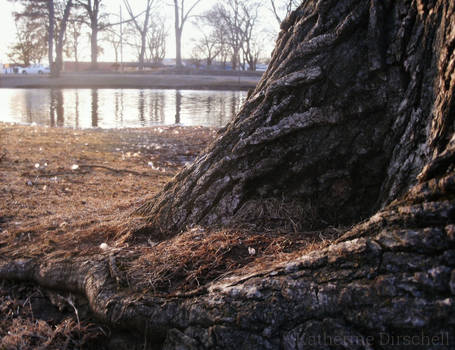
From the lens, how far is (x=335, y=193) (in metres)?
2.67

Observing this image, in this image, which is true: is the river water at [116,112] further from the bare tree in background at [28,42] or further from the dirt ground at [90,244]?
the bare tree in background at [28,42]

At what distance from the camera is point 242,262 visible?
2330 mm

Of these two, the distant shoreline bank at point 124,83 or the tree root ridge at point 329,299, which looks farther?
the distant shoreline bank at point 124,83

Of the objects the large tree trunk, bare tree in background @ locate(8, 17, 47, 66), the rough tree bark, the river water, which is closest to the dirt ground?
the rough tree bark

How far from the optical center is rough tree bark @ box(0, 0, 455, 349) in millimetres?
1677

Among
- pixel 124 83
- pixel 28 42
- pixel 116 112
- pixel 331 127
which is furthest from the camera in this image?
pixel 28 42

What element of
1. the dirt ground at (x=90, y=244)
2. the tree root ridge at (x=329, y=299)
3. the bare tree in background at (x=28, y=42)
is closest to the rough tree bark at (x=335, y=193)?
the tree root ridge at (x=329, y=299)

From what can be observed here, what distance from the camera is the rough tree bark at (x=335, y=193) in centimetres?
168

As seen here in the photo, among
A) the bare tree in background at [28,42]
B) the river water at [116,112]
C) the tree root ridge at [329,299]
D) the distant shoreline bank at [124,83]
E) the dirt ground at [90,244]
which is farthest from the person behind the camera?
the bare tree in background at [28,42]

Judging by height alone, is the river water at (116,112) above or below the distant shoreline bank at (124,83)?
below

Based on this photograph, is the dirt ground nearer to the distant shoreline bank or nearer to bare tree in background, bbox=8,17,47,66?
the distant shoreline bank

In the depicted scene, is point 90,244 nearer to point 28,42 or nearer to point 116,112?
point 116,112

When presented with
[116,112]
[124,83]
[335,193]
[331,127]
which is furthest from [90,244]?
[124,83]

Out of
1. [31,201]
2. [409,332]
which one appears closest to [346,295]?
[409,332]
